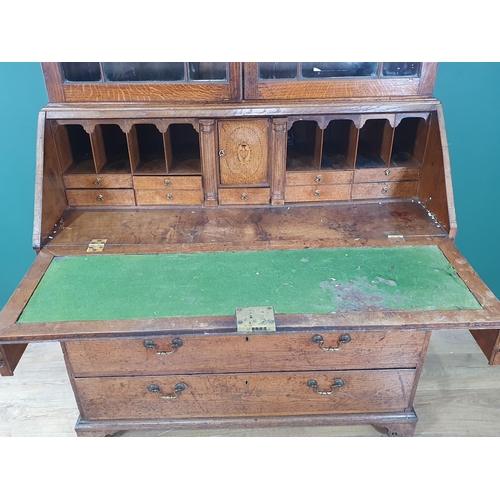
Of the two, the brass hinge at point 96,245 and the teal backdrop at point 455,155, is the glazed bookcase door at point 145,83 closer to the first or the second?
the teal backdrop at point 455,155

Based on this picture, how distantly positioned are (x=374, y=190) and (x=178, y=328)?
1182 millimetres

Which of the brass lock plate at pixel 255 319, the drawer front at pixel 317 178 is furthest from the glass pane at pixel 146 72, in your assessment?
the brass lock plate at pixel 255 319

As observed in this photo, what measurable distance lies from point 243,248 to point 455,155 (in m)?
1.43

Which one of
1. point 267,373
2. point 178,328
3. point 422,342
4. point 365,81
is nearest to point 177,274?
point 178,328

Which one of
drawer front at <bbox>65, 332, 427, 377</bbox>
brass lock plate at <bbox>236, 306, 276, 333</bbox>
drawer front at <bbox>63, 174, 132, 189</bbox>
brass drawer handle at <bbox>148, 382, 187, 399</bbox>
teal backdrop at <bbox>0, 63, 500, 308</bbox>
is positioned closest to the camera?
brass lock plate at <bbox>236, 306, 276, 333</bbox>

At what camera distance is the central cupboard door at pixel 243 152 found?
1966 millimetres

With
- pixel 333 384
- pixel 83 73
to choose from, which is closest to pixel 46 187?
pixel 83 73

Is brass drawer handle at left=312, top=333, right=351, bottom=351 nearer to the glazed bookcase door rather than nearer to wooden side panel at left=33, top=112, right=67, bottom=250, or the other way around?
the glazed bookcase door

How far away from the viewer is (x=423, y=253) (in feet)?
6.03

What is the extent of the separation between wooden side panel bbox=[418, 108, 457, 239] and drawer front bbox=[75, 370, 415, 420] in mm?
697

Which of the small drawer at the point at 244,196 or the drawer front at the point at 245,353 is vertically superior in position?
the small drawer at the point at 244,196

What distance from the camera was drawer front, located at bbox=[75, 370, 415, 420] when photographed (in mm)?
1828

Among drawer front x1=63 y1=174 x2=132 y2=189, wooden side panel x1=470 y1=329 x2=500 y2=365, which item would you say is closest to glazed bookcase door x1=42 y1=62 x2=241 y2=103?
drawer front x1=63 y1=174 x2=132 y2=189

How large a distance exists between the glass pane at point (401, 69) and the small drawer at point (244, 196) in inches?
28.7
